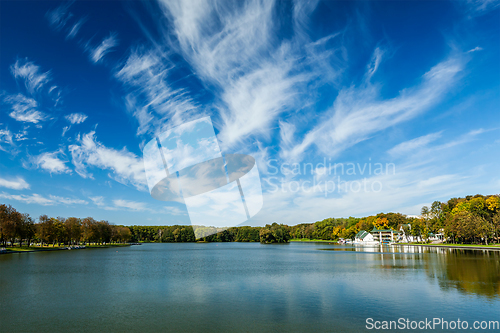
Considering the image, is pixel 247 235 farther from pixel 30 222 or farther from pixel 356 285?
pixel 356 285

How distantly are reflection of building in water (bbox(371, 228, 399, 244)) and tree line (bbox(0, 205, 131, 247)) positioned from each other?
10961cm

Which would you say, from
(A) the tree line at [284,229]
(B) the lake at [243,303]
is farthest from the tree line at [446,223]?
(B) the lake at [243,303]

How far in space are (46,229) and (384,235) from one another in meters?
128

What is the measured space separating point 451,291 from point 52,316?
905 inches

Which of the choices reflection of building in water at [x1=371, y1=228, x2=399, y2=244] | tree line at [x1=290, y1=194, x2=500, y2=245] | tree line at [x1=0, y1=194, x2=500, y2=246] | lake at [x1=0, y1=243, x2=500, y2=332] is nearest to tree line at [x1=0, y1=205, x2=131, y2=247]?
tree line at [x1=0, y1=194, x2=500, y2=246]

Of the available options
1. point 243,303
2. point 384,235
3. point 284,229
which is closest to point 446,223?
point 384,235

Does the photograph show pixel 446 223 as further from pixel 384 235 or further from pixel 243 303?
pixel 243 303

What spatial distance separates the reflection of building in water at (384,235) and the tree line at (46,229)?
360 ft

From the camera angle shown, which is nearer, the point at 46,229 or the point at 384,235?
the point at 46,229

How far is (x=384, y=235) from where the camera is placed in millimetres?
138250

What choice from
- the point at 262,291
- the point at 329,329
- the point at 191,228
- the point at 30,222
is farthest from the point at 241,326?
the point at 191,228

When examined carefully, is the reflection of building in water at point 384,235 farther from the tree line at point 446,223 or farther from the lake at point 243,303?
the lake at point 243,303

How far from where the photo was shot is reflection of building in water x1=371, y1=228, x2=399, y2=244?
131750 millimetres

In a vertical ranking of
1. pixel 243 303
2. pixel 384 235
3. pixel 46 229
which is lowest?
pixel 384 235
